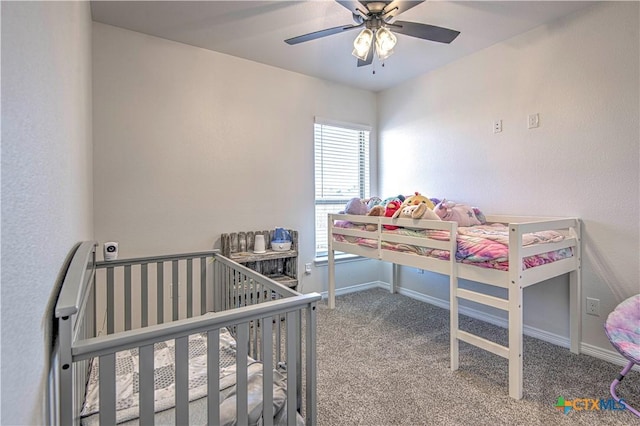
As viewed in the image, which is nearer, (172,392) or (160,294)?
(172,392)

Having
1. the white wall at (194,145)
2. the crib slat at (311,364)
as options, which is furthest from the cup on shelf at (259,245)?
the crib slat at (311,364)

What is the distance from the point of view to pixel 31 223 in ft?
1.97

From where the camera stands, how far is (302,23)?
93.5 inches

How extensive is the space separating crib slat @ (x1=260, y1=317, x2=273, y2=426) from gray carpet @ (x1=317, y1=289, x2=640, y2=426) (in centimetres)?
69

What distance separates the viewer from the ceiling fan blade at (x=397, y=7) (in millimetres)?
1678

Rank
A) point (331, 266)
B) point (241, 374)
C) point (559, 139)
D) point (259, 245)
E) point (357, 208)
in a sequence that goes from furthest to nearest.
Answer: point (331, 266) → point (357, 208) → point (259, 245) → point (559, 139) → point (241, 374)

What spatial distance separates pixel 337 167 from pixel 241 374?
116 inches

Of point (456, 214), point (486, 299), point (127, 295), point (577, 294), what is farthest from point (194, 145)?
point (577, 294)

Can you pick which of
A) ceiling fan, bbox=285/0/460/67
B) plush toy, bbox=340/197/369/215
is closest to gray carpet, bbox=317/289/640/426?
plush toy, bbox=340/197/369/215

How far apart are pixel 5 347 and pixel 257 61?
10.2ft

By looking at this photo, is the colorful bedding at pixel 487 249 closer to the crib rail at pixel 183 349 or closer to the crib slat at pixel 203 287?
the crib rail at pixel 183 349

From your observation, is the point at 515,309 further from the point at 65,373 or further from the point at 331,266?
the point at 65,373

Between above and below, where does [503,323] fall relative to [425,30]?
below

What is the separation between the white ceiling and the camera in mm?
2164
